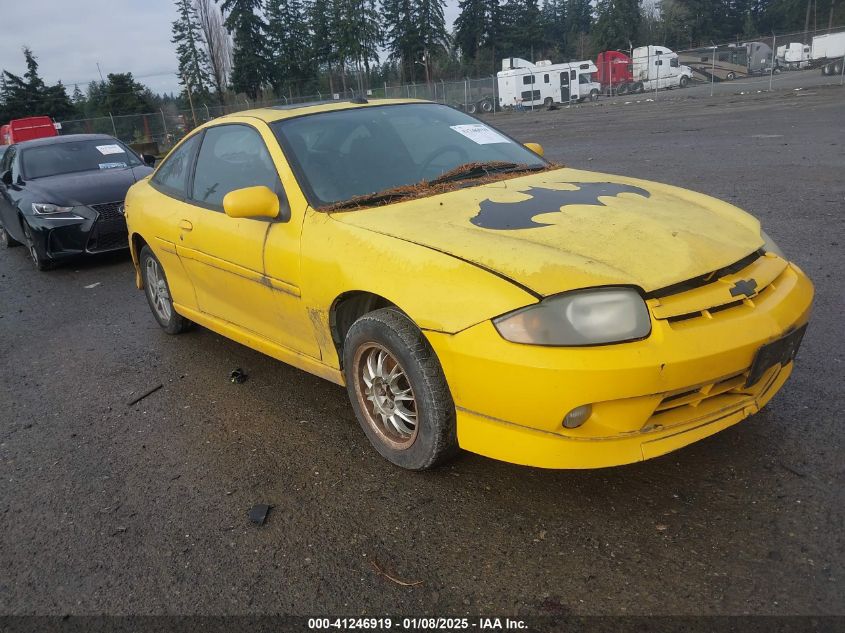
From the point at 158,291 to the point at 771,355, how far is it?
4.31 meters

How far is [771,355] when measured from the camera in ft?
8.42

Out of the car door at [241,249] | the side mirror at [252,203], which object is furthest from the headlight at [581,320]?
the side mirror at [252,203]

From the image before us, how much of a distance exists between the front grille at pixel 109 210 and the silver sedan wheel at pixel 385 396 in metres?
6.01

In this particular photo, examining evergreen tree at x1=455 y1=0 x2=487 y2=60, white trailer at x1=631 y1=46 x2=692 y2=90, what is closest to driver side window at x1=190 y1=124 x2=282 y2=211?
white trailer at x1=631 y1=46 x2=692 y2=90

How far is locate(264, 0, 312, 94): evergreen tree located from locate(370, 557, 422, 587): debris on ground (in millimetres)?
69587

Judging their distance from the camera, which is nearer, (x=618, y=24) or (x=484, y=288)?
(x=484, y=288)

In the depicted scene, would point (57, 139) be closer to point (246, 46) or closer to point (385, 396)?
point (385, 396)

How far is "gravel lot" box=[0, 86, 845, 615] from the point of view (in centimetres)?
227

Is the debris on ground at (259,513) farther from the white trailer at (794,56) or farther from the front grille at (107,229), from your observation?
the white trailer at (794,56)

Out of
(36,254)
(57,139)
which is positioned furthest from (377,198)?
(57,139)

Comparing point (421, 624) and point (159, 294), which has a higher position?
point (159, 294)

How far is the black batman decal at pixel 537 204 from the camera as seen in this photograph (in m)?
2.93

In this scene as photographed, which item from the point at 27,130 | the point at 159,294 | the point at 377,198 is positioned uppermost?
the point at 27,130

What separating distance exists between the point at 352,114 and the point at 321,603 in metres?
2.72
